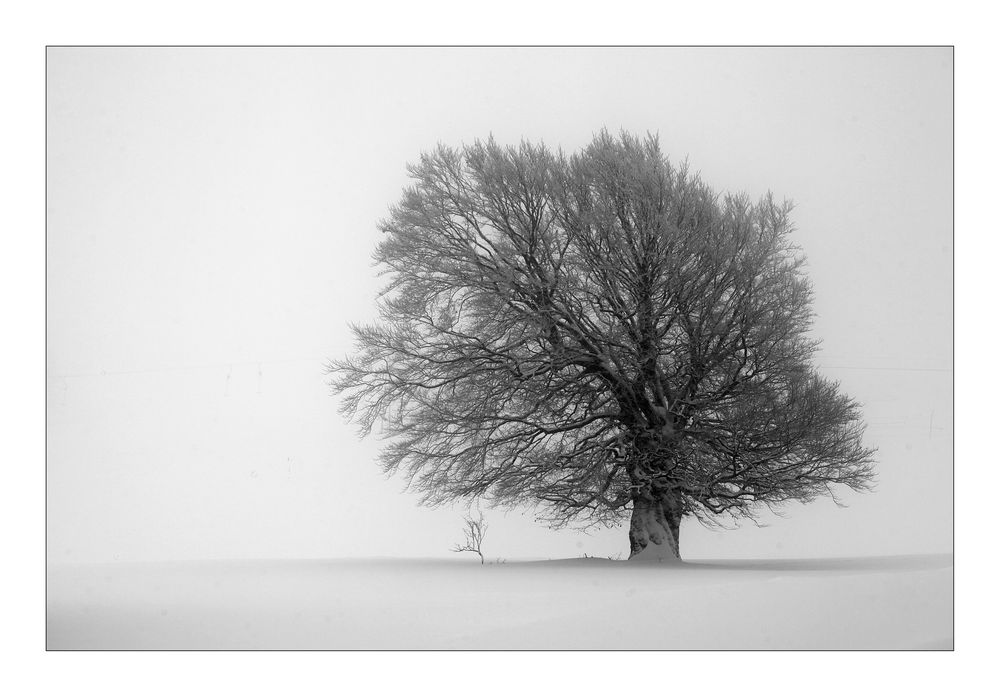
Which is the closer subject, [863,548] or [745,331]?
[745,331]

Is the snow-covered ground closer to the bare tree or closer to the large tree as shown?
the large tree

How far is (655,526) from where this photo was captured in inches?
511

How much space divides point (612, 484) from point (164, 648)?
5.68 metres

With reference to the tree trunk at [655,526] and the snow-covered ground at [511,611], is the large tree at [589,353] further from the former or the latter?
the snow-covered ground at [511,611]

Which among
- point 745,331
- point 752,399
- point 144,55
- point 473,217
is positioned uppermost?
point 144,55

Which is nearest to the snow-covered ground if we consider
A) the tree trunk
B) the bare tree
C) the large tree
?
the tree trunk

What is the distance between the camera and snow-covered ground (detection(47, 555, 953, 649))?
9.59m

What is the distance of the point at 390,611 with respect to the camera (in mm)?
9891

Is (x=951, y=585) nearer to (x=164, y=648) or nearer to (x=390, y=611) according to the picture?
(x=390, y=611)

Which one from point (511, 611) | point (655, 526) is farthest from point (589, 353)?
point (511, 611)

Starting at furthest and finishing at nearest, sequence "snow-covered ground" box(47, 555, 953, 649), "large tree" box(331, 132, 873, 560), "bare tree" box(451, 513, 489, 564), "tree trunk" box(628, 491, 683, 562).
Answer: "bare tree" box(451, 513, 489, 564), "tree trunk" box(628, 491, 683, 562), "large tree" box(331, 132, 873, 560), "snow-covered ground" box(47, 555, 953, 649)

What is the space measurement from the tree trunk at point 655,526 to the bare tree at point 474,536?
1.91 m

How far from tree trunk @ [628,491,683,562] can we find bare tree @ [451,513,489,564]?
191cm

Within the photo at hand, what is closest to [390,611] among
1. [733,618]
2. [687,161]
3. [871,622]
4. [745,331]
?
[733,618]
